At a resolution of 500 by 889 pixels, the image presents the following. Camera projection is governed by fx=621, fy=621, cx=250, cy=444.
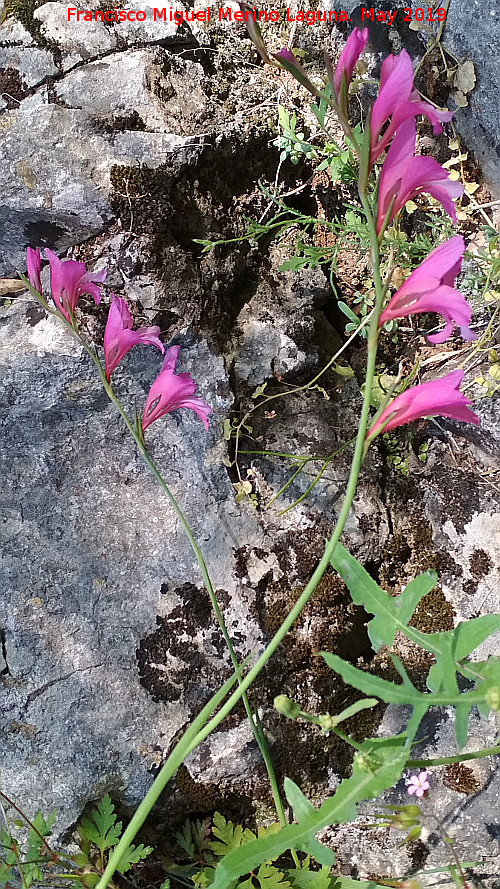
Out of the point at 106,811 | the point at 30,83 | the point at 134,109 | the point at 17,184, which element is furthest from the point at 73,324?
the point at 106,811

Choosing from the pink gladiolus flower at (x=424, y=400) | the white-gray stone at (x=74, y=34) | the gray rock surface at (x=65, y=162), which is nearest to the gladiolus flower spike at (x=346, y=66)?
the pink gladiolus flower at (x=424, y=400)

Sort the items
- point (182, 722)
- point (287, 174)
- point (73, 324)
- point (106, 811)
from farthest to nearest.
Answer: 1. point (287, 174)
2. point (182, 722)
3. point (106, 811)
4. point (73, 324)

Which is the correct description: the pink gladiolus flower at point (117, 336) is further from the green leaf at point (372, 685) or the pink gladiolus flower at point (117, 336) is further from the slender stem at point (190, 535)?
the green leaf at point (372, 685)

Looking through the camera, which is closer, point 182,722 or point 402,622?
point 402,622

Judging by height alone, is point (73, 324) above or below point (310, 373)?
above

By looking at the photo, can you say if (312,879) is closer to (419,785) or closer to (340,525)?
(419,785)

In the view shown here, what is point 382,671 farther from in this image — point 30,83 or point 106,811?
point 30,83
